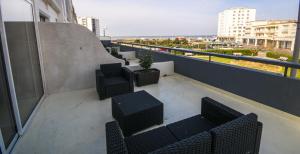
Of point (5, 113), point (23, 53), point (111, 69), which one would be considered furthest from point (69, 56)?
point (5, 113)

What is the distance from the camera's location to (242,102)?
2.92 m

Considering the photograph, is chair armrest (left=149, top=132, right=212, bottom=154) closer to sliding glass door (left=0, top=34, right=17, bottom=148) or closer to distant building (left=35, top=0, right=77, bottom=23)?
sliding glass door (left=0, top=34, right=17, bottom=148)

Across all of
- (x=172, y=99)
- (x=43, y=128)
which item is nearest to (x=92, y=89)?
(x=43, y=128)

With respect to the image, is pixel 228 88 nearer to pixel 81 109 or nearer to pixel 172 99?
pixel 172 99

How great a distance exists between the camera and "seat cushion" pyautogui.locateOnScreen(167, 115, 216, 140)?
4.89 ft

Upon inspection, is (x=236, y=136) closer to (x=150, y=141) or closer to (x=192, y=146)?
(x=192, y=146)

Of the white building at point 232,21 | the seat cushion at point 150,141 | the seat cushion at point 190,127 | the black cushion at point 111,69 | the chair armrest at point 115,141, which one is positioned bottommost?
the seat cushion at point 150,141

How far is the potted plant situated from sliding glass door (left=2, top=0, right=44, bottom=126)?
7.04ft

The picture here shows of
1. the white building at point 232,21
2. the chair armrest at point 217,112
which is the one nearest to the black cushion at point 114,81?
the chair armrest at point 217,112

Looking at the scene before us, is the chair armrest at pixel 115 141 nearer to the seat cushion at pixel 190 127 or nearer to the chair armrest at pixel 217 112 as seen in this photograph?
the seat cushion at pixel 190 127

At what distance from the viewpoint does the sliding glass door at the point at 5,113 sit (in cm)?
169

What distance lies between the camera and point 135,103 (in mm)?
2176

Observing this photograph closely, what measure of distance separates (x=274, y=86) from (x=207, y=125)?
173 centimetres

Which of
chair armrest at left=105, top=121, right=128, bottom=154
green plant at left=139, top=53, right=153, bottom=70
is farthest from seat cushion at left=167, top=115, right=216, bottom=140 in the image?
green plant at left=139, top=53, right=153, bottom=70
